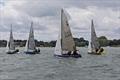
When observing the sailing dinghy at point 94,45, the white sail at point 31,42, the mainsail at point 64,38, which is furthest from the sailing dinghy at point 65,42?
the white sail at point 31,42

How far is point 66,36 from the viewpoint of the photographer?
9225 cm

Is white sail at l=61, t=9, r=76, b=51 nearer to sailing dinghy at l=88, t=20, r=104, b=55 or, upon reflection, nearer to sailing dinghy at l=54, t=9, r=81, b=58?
sailing dinghy at l=54, t=9, r=81, b=58

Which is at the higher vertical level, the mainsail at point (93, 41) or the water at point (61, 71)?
the mainsail at point (93, 41)

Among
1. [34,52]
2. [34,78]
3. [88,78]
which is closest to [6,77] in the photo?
[34,78]

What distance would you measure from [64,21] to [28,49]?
3577 cm

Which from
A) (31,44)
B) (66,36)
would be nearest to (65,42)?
(66,36)

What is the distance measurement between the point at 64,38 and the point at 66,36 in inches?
23.8

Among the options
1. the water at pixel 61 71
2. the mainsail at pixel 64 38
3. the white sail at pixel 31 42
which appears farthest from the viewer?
the white sail at pixel 31 42

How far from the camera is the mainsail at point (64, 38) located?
92.0 m

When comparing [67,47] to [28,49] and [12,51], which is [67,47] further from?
[12,51]

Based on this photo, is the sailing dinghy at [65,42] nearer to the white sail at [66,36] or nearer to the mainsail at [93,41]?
the white sail at [66,36]

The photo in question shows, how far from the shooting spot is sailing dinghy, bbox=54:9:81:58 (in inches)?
3615

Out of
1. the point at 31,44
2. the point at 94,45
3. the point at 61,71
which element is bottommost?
the point at 61,71

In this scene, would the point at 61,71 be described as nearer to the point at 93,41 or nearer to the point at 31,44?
the point at 93,41
